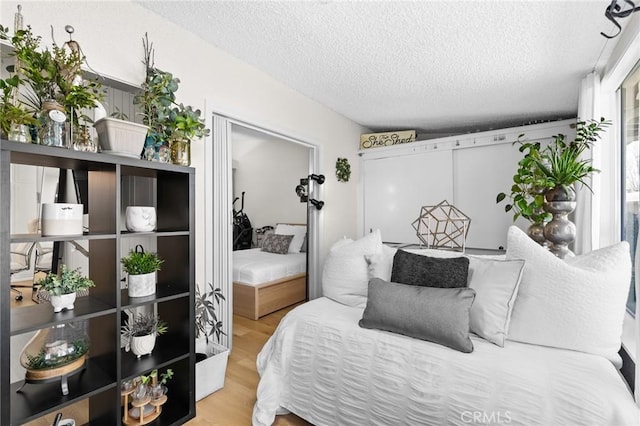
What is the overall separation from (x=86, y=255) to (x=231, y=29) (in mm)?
1733

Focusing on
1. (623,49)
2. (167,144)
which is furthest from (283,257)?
(623,49)

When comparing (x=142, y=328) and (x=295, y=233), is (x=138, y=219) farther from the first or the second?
(x=295, y=233)

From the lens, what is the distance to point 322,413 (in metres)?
1.50

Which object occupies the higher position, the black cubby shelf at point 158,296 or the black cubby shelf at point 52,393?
the black cubby shelf at point 158,296

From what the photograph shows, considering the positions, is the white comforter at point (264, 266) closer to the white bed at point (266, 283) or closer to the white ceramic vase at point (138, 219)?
the white bed at point (266, 283)

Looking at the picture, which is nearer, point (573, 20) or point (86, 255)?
point (86, 255)

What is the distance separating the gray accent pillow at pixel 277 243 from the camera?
4133mm

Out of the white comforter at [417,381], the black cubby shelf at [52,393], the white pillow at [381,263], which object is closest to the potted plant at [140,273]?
the black cubby shelf at [52,393]

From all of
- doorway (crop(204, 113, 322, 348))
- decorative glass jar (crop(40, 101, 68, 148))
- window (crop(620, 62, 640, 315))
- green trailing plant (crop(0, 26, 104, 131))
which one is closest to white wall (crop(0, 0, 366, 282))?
doorway (crop(204, 113, 322, 348))

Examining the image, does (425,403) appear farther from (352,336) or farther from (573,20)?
(573,20)

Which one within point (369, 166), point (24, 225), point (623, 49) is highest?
point (623, 49)

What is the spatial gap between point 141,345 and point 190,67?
6.12ft

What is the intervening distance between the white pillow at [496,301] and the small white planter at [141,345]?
167cm

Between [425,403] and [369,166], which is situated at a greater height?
[369,166]
